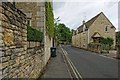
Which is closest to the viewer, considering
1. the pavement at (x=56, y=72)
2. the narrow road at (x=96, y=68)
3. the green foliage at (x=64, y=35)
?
the pavement at (x=56, y=72)

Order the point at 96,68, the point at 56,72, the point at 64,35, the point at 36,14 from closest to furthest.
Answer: the point at 56,72, the point at 36,14, the point at 96,68, the point at 64,35

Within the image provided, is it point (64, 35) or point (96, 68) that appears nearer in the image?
point (96, 68)

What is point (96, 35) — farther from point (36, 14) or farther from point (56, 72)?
point (56, 72)

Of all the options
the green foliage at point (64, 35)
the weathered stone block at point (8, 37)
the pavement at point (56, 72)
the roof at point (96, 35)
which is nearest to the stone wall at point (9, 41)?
the weathered stone block at point (8, 37)

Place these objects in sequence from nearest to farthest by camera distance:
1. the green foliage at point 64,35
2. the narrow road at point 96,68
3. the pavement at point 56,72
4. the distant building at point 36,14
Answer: the pavement at point 56,72
the narrow road at point 96,68
the distant building at point 36,14
the green foliage at point 64,35

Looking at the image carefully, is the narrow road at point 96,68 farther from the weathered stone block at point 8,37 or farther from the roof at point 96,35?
the roof at point 96,35

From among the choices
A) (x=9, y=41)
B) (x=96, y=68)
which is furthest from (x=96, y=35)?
(x=9, y=41)

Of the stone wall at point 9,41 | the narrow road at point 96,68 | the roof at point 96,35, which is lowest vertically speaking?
the narrow road at point 96,68

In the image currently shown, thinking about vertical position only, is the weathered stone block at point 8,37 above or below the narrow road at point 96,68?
above

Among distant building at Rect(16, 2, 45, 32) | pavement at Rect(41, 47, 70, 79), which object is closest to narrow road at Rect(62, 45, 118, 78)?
pavement at Rect(41, 47, 70, 79)

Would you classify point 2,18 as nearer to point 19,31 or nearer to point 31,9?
point 19,31

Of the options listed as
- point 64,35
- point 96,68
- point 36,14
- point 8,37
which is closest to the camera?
point 8,37

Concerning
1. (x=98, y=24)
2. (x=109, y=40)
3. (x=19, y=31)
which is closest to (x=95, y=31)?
(x=98, y=24)

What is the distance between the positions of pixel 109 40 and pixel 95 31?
5.85 meters
